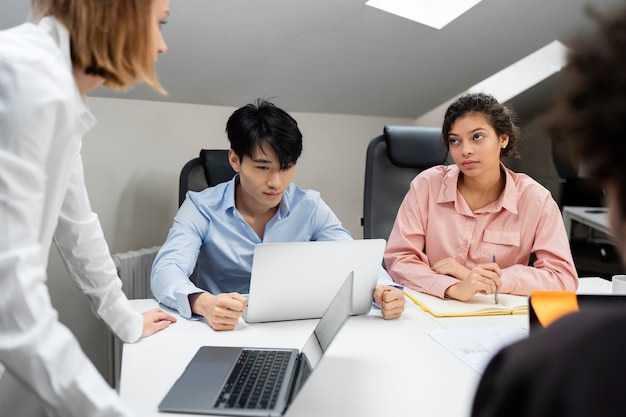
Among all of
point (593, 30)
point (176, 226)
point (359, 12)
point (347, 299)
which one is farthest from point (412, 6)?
point (593, 30)

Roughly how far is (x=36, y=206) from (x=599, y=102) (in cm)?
67

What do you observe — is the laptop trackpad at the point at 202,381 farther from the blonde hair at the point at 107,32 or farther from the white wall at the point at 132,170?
the white wall at the point at 132,170

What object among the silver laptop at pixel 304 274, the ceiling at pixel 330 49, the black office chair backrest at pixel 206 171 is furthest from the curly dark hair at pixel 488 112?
the black office chair backrest at pixel 206 171

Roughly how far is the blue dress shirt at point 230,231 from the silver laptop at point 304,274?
412 millimetres

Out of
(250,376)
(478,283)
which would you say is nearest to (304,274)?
(250,376)

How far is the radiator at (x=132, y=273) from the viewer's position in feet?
7.18

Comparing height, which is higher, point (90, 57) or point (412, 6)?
point (412, 6)

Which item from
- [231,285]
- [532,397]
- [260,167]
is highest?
[260,167]

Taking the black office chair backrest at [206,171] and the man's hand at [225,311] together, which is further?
the black office chair backrest at [206,171]

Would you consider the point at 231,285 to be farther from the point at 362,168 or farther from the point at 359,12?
the point at 362,168

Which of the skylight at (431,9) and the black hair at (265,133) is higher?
the skylight at (431,9)

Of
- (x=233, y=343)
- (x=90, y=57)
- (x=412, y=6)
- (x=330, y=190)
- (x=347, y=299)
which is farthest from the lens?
(x=330, y=190)

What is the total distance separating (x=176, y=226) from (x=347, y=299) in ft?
2.78

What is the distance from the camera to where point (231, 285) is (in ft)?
5.67
